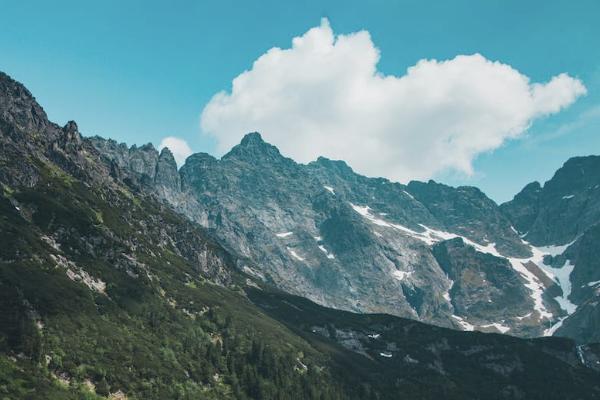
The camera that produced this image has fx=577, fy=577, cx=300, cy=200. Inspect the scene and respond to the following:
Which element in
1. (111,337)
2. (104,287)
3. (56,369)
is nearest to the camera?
(56,369)

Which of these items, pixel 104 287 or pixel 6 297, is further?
pixel 104 287

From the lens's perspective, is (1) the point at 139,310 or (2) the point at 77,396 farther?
(1) the point at 139,310

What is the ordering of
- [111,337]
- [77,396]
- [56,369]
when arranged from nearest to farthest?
[77,396]
[56,369]
[111,337]

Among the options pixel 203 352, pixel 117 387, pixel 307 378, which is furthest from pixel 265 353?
pixel 117 387

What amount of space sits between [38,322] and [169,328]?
5053 centimetres

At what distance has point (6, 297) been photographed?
124125 millimetres

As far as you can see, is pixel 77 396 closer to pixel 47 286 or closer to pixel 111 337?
pixel 111 337

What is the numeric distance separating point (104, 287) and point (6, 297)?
2025 inches

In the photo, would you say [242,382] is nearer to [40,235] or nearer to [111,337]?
[111,337]

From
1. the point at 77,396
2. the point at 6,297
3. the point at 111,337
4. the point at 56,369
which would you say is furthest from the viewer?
the point at 111,337

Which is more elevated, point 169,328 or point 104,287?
point 104,287

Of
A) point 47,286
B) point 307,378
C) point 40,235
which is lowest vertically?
point 307,378

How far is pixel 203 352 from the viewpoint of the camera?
169 metres

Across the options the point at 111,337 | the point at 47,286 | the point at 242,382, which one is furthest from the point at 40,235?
the point at 242,382
